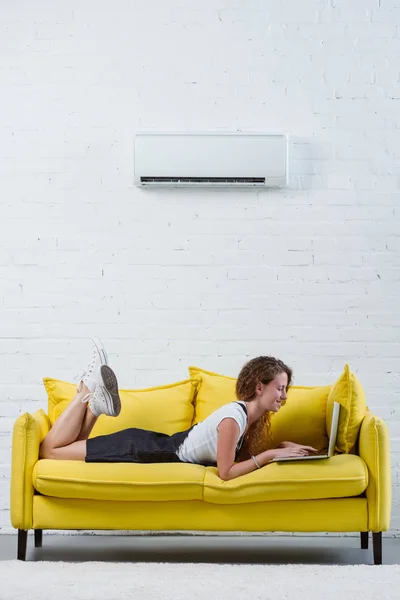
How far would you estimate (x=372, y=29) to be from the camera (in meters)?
4.68

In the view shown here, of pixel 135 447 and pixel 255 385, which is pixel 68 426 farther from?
pixel 255 385

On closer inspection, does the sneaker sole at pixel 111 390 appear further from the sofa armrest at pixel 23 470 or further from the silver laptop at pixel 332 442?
the silver laptop at pixel 332 442

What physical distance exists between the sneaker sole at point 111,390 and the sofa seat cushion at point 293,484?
582 mm

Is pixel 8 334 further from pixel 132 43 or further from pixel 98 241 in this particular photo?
pixel 132 43

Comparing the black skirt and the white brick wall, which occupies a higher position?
the white brick wall

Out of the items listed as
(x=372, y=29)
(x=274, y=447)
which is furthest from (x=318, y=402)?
(x=372, y=29)

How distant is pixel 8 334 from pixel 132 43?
178 centimetres

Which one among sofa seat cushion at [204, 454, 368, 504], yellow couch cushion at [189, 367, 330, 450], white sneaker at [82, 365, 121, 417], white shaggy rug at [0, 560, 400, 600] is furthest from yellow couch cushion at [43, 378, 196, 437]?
white shaggy rug at [0, 560, 400, 600]

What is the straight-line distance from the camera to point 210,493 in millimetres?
3461

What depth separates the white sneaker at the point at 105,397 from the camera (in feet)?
12.3

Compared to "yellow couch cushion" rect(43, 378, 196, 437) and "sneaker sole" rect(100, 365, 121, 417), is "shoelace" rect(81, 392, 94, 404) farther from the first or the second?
"yellow couch cushion" rect(43, 378, 196, 437)

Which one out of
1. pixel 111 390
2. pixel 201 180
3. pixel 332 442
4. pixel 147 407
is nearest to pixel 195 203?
pixel 201 180

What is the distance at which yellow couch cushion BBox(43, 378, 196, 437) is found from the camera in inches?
158

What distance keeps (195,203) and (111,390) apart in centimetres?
136
